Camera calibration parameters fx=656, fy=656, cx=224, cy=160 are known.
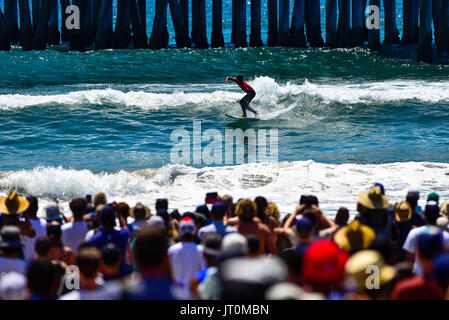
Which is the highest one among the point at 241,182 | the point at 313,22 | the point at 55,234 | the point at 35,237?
the point at 313,22

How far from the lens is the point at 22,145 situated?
53.2 feet

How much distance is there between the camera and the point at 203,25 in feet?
93.1

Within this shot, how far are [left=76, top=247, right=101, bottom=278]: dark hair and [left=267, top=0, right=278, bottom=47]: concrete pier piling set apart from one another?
24.3m

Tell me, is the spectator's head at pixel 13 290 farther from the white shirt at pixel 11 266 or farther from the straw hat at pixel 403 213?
the straw hat at pixel 403 213

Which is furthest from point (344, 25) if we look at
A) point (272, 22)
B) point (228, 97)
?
point (228, 97)

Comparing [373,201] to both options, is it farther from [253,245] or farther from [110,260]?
[110,260]

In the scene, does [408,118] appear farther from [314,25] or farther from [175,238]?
[175,238]

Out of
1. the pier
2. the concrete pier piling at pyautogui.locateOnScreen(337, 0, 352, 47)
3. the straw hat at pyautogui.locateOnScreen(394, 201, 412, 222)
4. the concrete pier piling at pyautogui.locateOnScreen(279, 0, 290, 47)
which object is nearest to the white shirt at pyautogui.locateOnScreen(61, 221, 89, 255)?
the straw hat at pyautogui.locateOnScreen(394, 201, 412, 222)

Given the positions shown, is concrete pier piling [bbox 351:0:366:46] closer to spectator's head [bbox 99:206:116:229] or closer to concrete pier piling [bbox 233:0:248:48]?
concrete pier piling [bbox 233:0:248:48]

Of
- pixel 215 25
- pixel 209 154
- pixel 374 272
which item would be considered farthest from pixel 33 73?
pixel 374 272

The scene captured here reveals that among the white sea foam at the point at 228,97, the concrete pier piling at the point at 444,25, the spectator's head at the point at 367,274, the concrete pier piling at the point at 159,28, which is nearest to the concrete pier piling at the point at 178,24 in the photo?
the concrete pier piling at the point at 159,28

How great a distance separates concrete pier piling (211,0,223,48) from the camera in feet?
87.3

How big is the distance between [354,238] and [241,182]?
7.21 meters

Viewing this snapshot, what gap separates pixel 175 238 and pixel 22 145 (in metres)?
11.8
